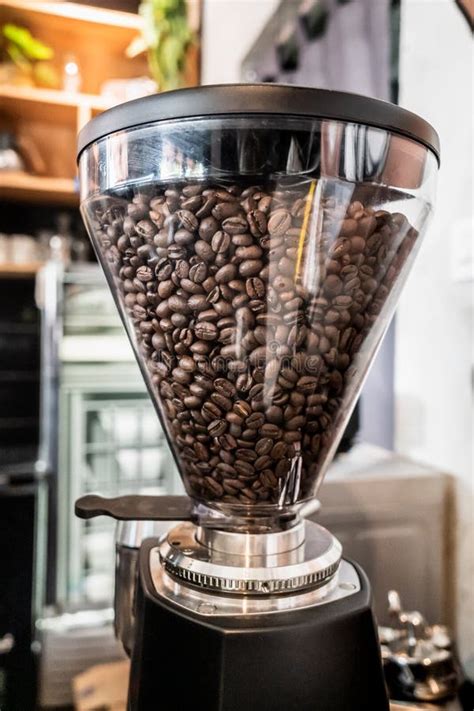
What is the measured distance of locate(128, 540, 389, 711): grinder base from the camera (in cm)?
39

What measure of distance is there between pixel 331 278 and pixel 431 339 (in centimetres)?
54

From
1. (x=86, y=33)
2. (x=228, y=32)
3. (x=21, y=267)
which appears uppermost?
(x=86, y=33)

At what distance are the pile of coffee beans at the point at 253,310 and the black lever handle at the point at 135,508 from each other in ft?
0.12

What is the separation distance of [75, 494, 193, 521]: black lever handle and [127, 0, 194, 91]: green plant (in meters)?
1.81

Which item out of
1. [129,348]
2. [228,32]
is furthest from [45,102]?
[129,348]

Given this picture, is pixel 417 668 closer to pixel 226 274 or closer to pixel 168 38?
pixel 226 274

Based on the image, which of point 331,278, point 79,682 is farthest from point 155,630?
point 79,682

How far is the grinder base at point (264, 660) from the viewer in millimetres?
393

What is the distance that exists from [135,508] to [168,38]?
6.41 feet

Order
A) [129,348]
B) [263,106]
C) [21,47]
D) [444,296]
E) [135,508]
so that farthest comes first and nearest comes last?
1. [21,47]
2. [129,348]
3. [444,296]
4. [135,508]
5. [263,106]

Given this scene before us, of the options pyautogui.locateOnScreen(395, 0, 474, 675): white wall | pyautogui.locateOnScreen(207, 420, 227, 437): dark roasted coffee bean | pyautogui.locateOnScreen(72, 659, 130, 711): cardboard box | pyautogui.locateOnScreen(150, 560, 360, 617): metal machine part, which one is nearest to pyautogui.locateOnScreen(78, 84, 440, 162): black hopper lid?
pyautogui.locateOnScreen(207, 420, 227, 437): dark roasted coffee bean

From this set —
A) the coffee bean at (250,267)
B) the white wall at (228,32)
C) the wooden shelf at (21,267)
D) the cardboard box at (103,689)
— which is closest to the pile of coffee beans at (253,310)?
the coffee bean at (250,267)

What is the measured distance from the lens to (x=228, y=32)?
6.89 ft

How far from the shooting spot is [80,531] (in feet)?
6.46
